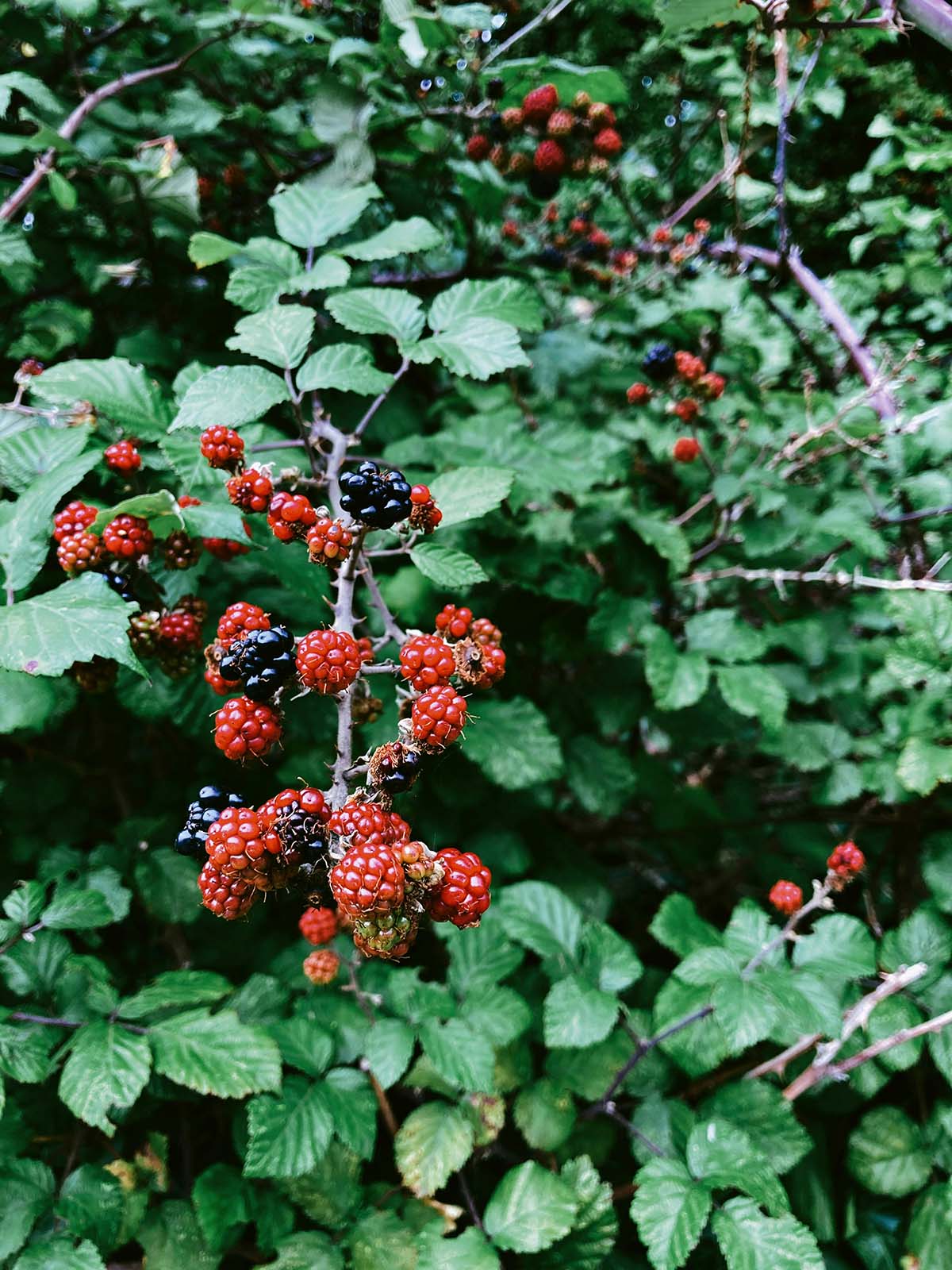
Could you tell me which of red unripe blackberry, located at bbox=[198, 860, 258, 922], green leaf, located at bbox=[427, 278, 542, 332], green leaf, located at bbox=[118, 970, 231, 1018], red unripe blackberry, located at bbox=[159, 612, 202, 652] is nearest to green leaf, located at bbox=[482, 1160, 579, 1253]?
green leaf, located at bbox=[118, 970, 231, 1018]

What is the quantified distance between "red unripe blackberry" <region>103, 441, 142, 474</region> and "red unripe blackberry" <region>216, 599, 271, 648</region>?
0.43 metres

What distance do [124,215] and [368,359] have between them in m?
1.02

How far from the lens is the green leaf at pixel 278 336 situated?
115cm

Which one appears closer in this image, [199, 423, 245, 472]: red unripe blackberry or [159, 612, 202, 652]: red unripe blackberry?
[199, 423, 245, 472]: red unripe blackberry

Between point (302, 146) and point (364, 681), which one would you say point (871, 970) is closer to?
point (364, 681)

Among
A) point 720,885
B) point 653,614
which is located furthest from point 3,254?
point 720,885

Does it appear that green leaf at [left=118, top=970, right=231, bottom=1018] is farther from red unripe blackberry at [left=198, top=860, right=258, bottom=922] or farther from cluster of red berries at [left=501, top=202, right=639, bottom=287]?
cluster of red berries at [left=501, top=202, right=639, bottom=287]

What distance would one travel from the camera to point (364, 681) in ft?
3.35

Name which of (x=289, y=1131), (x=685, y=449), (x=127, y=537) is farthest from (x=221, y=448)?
(x=685, y=449)

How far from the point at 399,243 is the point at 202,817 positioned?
1151 mm

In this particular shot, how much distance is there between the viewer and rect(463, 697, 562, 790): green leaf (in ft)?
4.91

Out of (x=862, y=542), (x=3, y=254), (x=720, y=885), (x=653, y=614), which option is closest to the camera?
(x=3, y=254)

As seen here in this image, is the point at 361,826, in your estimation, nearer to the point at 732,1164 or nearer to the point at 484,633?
the point at 484,633

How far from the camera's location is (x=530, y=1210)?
4.05 feet
